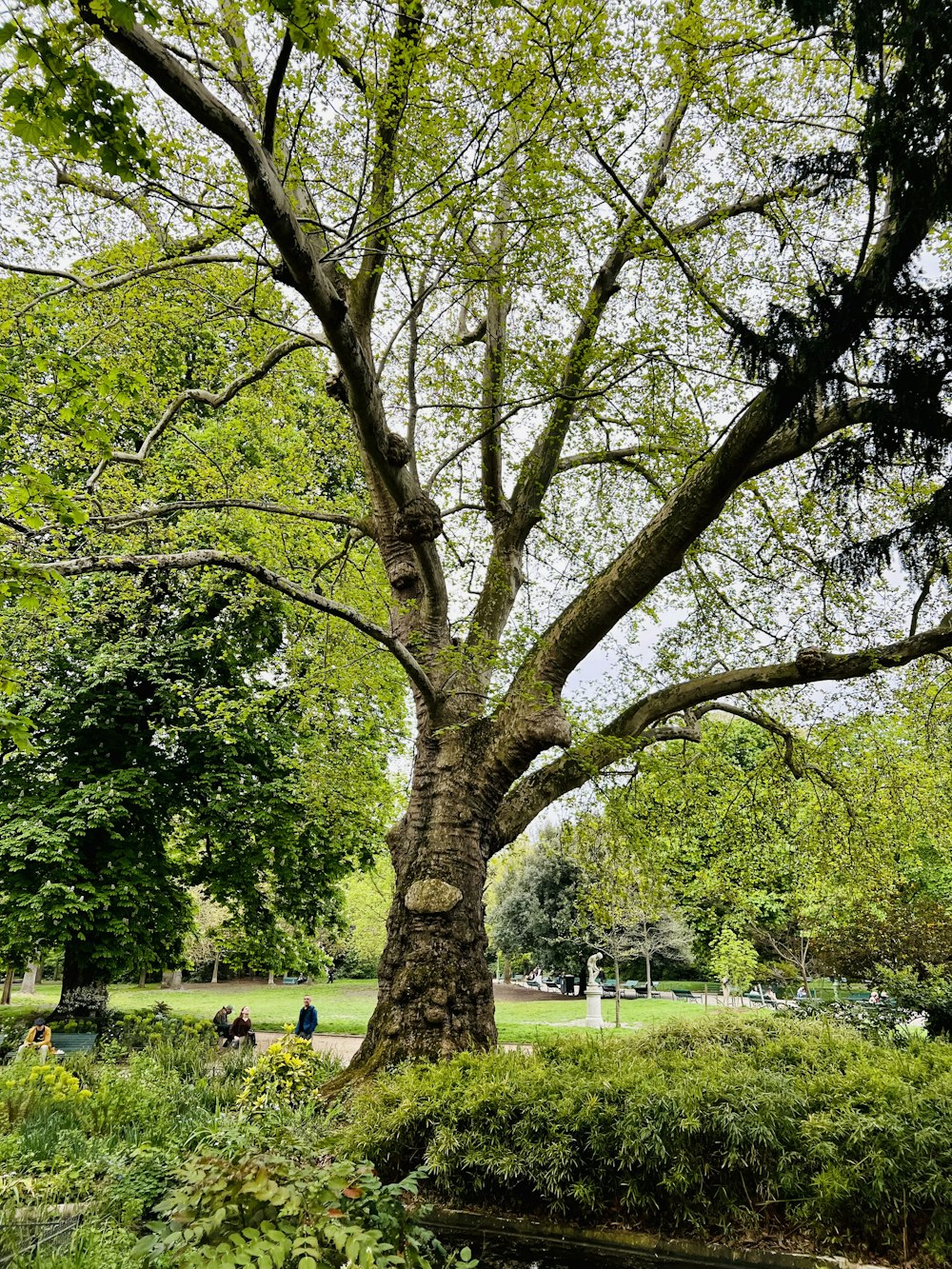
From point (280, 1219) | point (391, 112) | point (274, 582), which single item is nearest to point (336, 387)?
point (274, 582)

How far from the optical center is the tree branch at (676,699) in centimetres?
675

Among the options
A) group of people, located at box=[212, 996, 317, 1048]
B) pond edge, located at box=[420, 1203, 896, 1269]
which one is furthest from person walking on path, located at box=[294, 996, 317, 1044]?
pond edge, located at box=[420, 1203, 896, 1269]

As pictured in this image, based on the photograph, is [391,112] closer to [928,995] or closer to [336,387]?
[336,387]

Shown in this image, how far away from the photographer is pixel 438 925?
676 centimetres

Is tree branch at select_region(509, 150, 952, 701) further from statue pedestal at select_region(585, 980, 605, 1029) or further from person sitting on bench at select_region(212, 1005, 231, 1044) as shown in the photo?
statue pedestal at select_region(585, 980, 605, 1029)

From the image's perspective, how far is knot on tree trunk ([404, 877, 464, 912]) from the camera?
6727mm

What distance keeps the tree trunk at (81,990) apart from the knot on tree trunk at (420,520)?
10272mm

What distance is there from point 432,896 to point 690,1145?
2912 millimetres

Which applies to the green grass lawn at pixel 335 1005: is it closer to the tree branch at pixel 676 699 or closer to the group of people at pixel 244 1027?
the group of people at pixel 244 1027

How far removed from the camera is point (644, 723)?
7867mm

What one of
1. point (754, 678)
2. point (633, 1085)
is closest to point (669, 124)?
point (754, 678)

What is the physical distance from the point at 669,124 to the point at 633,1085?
856 centimetres

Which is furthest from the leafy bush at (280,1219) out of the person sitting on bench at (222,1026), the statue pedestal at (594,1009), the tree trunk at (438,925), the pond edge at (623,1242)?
the statue pedestal at (594,1009)

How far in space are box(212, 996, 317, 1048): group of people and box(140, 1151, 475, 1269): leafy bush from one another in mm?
9723
